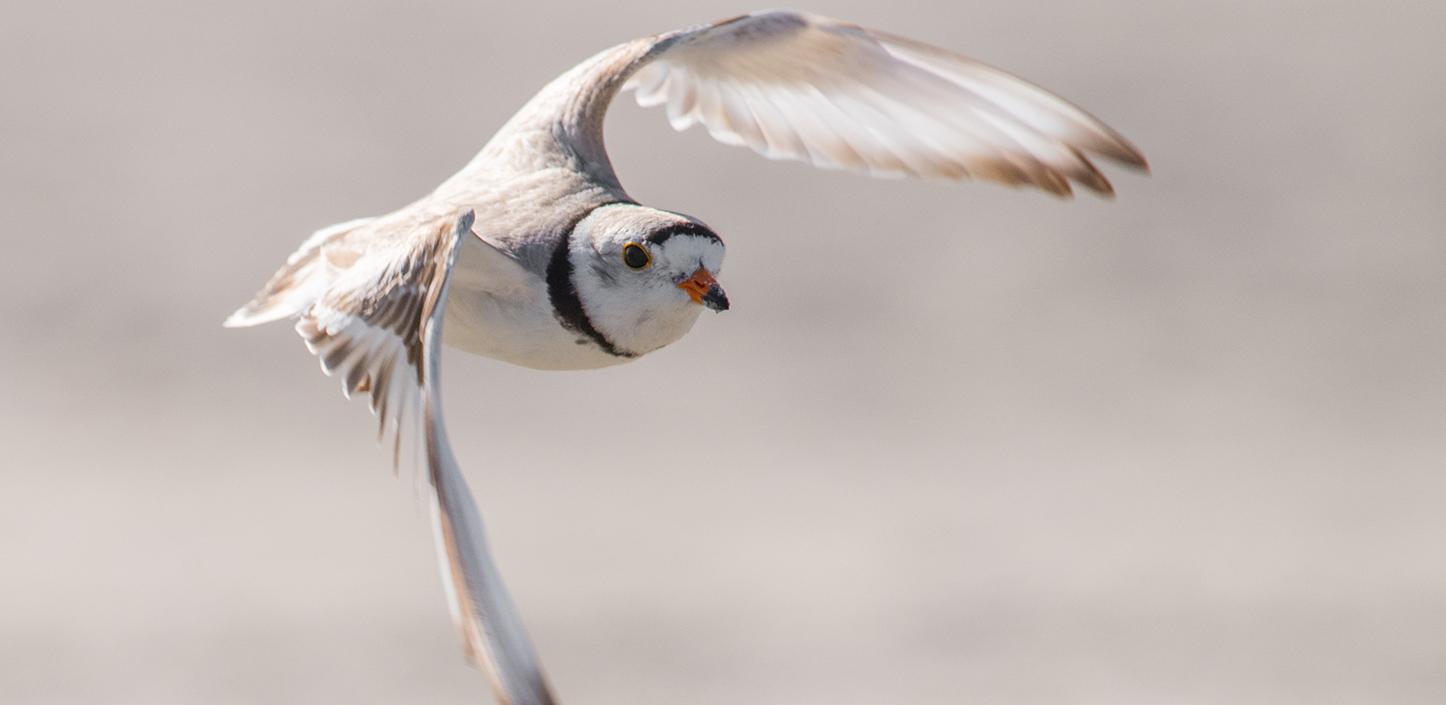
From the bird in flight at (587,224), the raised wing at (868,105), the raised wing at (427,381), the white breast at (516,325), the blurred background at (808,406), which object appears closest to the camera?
the raised wing at (427,381)

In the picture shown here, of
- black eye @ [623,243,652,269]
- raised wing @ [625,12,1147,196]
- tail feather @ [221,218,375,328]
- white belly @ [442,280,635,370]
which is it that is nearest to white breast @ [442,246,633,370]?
white belly @ [442,280,635,370]

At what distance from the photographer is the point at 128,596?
14.6 m

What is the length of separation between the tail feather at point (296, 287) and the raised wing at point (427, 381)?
0.50ft

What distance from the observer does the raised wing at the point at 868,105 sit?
6.46m

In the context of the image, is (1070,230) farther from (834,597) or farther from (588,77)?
(588,77)

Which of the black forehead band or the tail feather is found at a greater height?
the black forehead band

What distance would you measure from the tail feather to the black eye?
0.76 m

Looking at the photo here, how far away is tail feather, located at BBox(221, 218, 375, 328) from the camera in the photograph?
5.73 metres

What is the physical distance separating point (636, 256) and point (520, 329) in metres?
0.36

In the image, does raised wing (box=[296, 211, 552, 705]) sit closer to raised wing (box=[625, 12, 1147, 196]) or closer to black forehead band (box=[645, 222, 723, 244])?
black forehead band (box=[645, 222, 723, 244])

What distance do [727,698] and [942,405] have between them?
10.0 ft

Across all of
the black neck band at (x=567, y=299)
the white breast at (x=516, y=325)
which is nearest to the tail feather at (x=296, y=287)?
the white breast at (x=516, y=325)

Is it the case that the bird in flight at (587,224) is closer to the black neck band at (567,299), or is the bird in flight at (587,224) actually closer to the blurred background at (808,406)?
the black neck band at (567,299)

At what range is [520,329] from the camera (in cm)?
578
